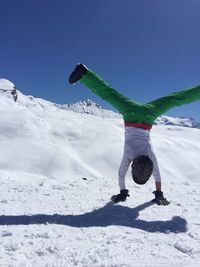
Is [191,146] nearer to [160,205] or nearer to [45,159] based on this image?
[45,159]

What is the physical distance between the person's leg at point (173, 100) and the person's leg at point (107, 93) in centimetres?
38

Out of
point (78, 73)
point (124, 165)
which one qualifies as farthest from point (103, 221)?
point (78, 73)

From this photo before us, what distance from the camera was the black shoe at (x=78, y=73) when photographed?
807cm

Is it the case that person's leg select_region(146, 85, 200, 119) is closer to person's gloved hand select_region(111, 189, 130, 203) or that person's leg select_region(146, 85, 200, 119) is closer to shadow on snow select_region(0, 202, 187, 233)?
person's gloved hand select_region(111, 189, 130, 203)

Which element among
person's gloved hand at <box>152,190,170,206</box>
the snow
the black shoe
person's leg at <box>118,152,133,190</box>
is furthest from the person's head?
the black shoe

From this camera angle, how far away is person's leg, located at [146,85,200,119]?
24.6 ft

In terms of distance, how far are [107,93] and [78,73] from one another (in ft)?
2.80

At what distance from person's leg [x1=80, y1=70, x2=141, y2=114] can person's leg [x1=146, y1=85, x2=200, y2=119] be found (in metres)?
0.38

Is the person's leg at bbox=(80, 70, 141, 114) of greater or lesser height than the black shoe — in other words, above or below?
below

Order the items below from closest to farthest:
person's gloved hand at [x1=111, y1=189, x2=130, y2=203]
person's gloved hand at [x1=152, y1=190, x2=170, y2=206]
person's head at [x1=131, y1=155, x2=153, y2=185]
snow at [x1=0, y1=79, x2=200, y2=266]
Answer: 1. snow at [x1=0, y1=79, x2=200, y2=266]
2. person's head at [x1=131, y1=155, x2=153, y2=185]
3. person's gloved hand at [x1=152, y1=190, x2=170, y2=206]
4. person's gloved hand at [x1=111, y1=189, x2=130, y2=203]

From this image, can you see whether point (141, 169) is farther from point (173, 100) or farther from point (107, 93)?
point (107, 93)

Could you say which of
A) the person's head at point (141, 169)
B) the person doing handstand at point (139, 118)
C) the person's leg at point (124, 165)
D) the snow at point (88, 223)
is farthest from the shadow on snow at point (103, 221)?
the person's leg at point (124, 165)

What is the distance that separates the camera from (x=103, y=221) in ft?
19.6

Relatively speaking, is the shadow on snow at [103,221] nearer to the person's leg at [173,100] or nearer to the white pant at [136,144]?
the white pant at [136,144]
